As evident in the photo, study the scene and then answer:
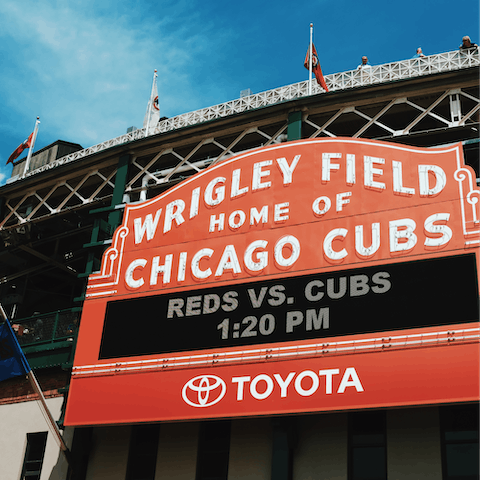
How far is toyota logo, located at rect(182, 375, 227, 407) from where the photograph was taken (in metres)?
16.8

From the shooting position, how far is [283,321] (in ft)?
55.6

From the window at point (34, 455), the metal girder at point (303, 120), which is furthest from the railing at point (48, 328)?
the metal girder at point (303, 120)

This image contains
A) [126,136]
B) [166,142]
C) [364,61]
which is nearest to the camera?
[166,142]

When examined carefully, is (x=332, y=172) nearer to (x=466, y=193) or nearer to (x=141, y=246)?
(x=466, y=193)

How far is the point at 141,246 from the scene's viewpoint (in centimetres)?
2041

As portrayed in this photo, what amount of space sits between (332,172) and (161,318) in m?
6.08

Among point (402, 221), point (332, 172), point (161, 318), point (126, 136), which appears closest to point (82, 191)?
point (126, 136)

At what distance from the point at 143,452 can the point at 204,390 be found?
331 cm

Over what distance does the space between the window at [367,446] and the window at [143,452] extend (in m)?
5.51

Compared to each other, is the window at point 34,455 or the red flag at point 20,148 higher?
the red flag at point 20,148

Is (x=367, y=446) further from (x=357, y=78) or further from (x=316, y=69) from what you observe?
(x=357, y=78)

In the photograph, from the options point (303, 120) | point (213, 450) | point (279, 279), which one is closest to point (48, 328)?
point (213, 450)

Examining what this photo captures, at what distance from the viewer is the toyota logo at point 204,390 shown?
16.8 metres

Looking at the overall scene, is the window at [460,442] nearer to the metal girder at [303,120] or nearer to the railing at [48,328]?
the metal girder at [303,120]
